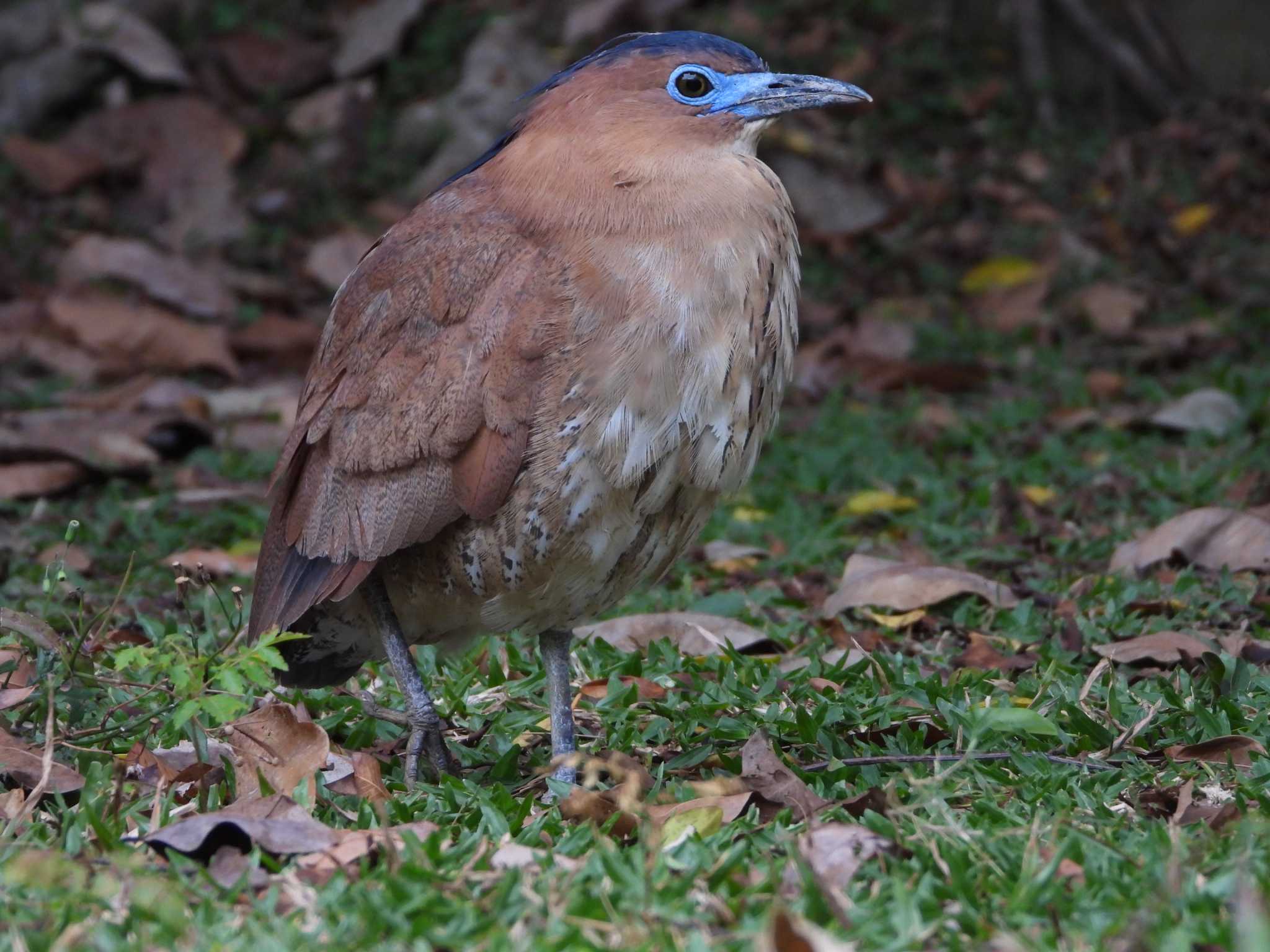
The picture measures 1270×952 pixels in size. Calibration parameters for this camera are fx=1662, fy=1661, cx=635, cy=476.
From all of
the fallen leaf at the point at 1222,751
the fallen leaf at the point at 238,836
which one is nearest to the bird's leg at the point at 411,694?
the fallen leaf at the point at 238,836

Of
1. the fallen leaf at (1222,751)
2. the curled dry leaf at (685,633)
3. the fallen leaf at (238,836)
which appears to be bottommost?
the curled dry leaf at (685,633)

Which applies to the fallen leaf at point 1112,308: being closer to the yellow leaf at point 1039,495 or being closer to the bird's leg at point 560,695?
the yellow leaf at point 1039,495

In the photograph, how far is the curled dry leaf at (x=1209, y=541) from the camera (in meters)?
5.30

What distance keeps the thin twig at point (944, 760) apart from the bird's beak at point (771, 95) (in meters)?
1.54

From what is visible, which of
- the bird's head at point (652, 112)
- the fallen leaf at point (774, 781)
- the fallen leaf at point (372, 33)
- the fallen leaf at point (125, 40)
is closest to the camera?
the fallen leaf at point (774, 781)

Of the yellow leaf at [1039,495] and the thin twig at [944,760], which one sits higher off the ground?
the thin twig at [944,760]

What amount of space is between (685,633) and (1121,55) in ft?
23.0

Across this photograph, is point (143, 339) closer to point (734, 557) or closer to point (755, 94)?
point (734, 557)

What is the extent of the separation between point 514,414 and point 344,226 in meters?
6.22

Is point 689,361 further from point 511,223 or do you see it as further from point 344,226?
point 344,226

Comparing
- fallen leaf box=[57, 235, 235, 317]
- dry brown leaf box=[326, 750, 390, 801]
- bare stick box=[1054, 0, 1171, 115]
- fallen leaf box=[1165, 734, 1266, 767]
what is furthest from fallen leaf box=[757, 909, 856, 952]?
bare stick box=[1054, 0, 1171, 115]

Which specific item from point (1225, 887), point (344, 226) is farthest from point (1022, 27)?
point (1225, 887)

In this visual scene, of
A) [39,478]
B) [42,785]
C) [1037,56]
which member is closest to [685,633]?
[42,785]

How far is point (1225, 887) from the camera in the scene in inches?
115
